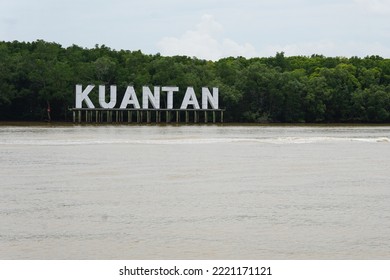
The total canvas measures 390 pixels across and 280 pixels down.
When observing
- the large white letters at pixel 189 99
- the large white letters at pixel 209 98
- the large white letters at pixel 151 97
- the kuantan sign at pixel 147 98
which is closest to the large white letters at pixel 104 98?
the kuantan sign at pixel 147 98

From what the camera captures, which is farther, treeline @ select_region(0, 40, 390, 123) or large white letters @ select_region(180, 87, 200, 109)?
large white letters @ select_region(180, 87, 200, 109)

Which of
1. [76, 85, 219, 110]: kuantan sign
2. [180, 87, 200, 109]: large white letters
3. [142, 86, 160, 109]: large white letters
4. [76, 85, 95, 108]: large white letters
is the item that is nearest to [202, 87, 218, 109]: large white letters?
[76, 85, 219, 110]: kuantan sign

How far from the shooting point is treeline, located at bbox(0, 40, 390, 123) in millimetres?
113312

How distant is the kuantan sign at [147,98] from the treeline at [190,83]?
4.15 meters

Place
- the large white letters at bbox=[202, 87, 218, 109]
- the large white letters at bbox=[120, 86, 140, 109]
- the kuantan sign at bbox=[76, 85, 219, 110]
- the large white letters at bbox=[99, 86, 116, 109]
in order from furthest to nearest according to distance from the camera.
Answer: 1. the large white letters at bbox=[202, 87, 218, 109]
2. the large white letters at bbox=[120, 86, 140, 109]
3. the large white letters at bbox=[99, 86, 116, 109]
4. the kuantan sign at bbox=[76, 85, 219, 110]

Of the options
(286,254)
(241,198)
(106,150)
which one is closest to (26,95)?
(106,150)

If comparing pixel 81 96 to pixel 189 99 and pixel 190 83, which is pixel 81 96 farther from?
pixel 190 83

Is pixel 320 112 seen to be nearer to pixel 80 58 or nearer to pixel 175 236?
pixel 80 58

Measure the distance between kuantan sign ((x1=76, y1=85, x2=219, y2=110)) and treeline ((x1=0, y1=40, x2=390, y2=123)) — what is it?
4.15 metres

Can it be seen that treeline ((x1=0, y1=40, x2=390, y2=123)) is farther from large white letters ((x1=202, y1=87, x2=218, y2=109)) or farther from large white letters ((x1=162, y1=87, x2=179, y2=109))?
large white letters ((x1=162, y1=87, x2=179, y2=109))

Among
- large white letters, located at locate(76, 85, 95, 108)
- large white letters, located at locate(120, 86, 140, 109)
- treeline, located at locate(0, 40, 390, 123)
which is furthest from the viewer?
large white letters, located at locate(120, 86, 140, 109)

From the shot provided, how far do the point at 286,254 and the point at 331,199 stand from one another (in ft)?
26.3

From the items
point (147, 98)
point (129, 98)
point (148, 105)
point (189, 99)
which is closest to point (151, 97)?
point (147, 98)

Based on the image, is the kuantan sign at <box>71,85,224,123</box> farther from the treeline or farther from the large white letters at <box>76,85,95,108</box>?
the treeline
